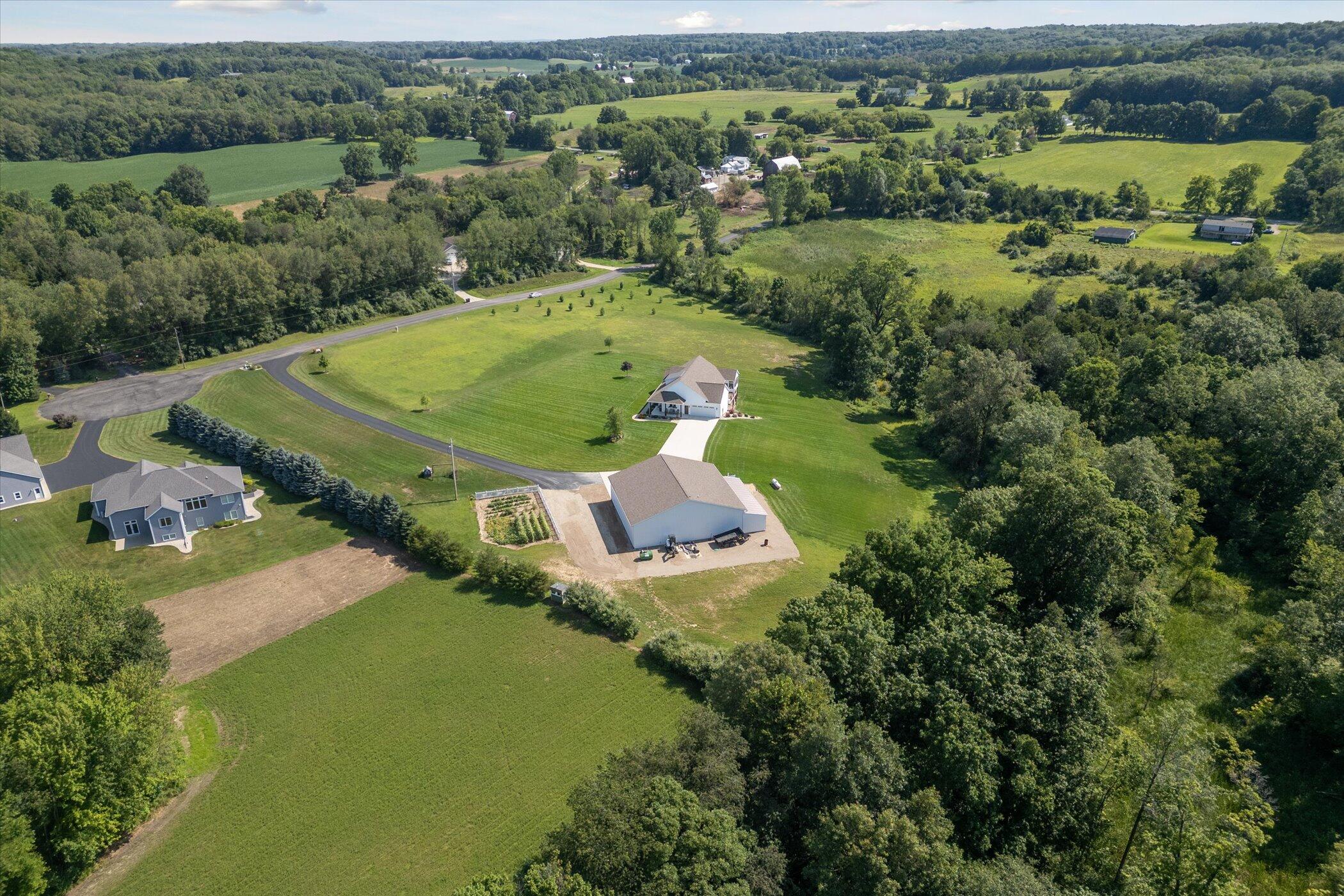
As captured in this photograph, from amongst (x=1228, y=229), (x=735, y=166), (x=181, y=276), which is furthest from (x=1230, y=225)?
(x=181, y=276)

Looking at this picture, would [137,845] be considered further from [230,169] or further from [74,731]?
[230,169]

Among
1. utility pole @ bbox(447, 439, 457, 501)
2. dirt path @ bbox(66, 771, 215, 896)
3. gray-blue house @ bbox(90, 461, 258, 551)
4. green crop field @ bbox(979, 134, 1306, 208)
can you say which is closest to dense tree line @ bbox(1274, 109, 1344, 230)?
green crop field @ bbox(979, 134, 1306, 208)

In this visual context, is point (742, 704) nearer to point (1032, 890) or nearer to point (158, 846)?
point (1032, 890)

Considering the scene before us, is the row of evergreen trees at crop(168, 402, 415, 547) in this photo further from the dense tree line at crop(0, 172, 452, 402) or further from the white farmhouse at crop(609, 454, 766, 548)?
the dense tree line at crop(0, 172, 452, 402)

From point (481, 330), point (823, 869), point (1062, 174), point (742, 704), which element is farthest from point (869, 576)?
point (1062, 174)

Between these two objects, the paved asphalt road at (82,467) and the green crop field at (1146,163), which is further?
the green crop field at (1146,163)

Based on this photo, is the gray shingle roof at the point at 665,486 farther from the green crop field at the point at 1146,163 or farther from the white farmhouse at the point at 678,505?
the green crop field at the point at 1146,163

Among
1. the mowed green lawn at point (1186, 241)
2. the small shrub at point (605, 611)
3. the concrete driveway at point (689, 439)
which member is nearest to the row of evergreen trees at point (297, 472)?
the small shrub at point (605, 611)
